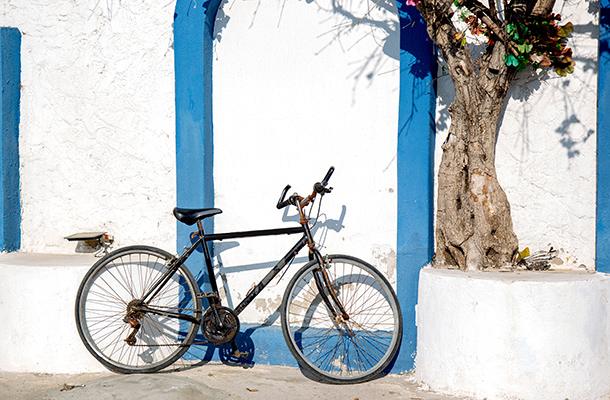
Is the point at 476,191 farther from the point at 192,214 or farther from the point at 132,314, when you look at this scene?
the point at 132,314

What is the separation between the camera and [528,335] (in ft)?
12.2

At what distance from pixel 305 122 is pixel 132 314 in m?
2.00

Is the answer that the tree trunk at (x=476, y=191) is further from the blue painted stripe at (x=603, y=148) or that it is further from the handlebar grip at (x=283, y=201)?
the handlebar grip at (x=283, y=201)

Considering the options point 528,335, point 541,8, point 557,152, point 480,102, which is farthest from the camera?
point 557,152

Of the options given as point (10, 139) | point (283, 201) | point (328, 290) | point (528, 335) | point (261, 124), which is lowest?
point (528, 335)

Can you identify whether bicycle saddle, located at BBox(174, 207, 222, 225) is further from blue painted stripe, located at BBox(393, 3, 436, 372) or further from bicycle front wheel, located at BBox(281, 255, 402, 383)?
blue painted stripe, located at BBox(393, 3, 436, 372)

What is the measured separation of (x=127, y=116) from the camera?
506 centimetres

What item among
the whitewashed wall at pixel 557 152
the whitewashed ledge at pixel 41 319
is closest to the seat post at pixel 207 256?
the whitewashed ledge at pixel 41 319

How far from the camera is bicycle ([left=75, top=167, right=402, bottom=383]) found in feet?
14.2

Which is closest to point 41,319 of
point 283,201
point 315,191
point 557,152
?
point 283,201

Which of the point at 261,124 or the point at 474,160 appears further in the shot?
the point at 261,124

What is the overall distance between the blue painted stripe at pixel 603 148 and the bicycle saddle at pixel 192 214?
8.92ft

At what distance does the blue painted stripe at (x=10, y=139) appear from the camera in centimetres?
509

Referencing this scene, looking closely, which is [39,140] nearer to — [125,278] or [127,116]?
[127,116]
